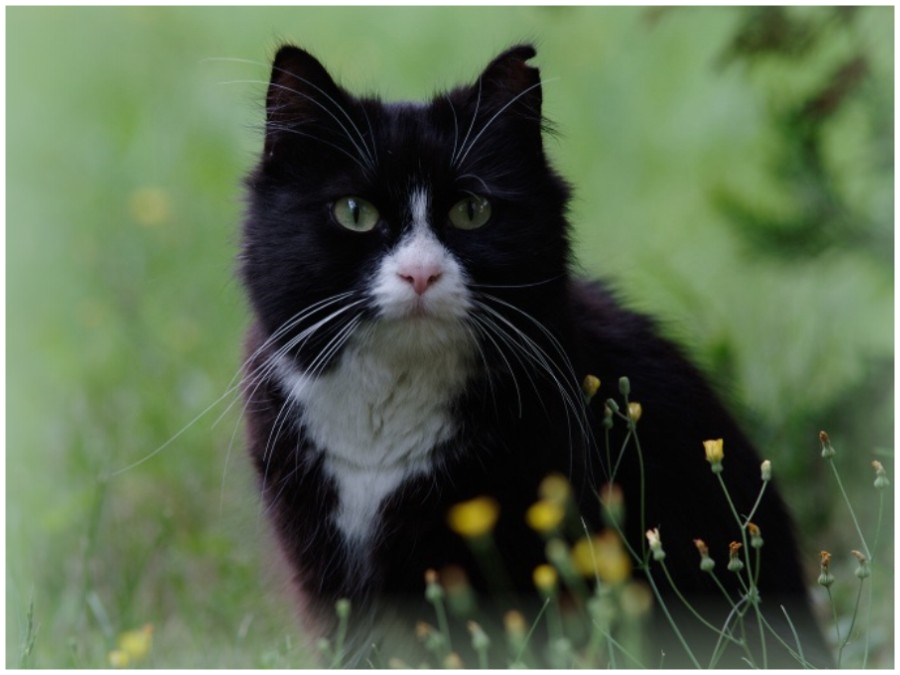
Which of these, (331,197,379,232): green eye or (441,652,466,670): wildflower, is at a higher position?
(331,197,379,232): green eye

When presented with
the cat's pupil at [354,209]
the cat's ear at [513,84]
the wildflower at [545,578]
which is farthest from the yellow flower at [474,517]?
the cat's ear at [513,84]

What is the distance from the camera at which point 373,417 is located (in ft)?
7.97

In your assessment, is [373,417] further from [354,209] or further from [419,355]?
[354,209]

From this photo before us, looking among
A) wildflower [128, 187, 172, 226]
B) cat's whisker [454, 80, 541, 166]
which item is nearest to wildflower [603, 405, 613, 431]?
cat's whisker [454, 80, 541, 166]

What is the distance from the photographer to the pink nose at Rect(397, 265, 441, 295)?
2.17 metres

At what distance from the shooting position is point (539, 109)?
2498 mm

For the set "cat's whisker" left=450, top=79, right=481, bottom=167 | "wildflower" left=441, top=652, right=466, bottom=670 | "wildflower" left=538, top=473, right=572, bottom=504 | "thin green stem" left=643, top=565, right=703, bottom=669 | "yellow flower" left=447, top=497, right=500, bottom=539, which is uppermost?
"cat's whisker" left=450, top=79, right=481, bottom=167

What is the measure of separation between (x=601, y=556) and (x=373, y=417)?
1.65 ft

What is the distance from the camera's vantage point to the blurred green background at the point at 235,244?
10.9ft

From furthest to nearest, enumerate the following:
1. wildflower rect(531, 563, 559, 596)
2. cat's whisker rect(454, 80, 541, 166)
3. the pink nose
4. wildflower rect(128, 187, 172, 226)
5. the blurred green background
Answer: wildflower rect(128, 187, 172, 226)
the blurred green background
cat's whisker rect(454, 80, 541, 166)
the pink nose
wildflower rect(531, 563, 559, 596)

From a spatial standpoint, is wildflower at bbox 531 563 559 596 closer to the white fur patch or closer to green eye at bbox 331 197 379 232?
the white fur patch

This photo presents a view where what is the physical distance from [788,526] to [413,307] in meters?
1.12

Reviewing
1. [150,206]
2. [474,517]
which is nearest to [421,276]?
[474,517]

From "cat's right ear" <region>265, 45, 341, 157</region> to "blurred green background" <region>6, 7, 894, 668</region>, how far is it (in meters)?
0.21
